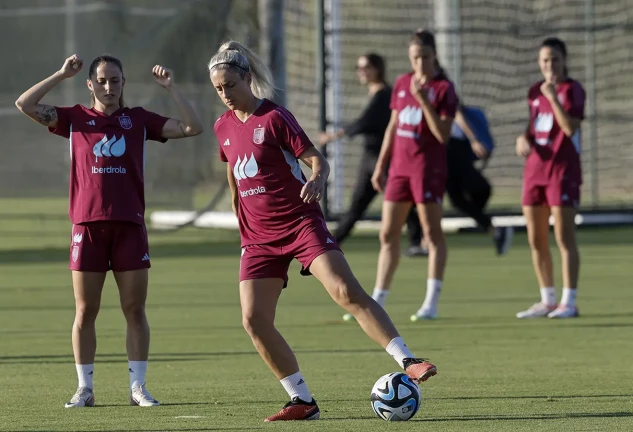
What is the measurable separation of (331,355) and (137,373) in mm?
2161

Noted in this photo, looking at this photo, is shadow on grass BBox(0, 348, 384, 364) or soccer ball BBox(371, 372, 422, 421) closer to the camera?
soccer ball BBox(371, 372, 422, 421)

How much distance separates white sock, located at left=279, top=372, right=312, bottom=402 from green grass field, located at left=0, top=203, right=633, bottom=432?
0.47ft

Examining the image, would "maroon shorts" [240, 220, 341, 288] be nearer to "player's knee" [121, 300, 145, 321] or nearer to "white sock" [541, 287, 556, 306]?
"player's knee" [121, 300, 145, 321]

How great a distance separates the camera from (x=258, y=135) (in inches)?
279

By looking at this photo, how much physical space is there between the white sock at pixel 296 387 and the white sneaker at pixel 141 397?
0.79 meters

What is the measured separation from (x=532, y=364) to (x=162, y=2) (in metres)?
13.8

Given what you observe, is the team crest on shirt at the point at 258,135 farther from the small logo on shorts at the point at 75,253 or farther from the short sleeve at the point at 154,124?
the small logo on shorts at the point at 75,253

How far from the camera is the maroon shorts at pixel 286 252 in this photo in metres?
7.00

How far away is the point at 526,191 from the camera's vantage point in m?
11.5

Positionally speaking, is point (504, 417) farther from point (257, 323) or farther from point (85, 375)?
point (85, 375)

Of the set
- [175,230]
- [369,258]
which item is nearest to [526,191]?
[369,258]

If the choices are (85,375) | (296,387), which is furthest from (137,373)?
(296,387)

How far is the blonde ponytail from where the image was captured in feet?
23.2

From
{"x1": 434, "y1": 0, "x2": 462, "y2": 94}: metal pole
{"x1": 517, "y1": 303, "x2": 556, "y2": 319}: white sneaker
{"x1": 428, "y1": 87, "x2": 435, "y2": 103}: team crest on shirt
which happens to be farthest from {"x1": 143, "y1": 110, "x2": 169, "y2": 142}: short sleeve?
{"x1": 434, "y1": 0, "x2": 462, "y2": 94}: metal pole
